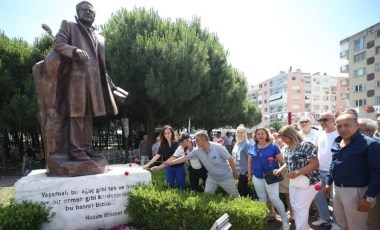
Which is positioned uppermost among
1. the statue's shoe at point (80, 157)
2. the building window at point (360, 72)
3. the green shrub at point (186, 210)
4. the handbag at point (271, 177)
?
the building window at point (360, 72)

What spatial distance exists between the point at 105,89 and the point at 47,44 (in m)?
13.7

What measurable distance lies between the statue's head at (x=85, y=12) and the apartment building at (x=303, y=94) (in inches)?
2520

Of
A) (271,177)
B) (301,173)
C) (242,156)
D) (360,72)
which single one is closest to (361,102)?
(360,72)

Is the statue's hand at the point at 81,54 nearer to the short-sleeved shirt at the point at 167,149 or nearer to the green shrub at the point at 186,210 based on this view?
the green shrub at the point at 186,210

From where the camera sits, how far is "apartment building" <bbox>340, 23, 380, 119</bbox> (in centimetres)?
3938

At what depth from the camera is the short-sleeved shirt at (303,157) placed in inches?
183

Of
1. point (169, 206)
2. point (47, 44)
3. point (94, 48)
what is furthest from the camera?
point (47, 44)

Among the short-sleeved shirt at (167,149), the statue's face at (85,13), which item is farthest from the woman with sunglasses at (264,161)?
the statue's face at (85,13)

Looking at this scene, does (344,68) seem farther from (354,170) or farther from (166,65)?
(354,170)

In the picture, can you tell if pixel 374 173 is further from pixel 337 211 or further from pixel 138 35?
pixel 138 35

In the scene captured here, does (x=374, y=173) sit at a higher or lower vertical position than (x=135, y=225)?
higher

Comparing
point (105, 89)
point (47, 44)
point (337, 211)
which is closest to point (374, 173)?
point (337, 211)

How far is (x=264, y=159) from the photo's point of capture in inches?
219

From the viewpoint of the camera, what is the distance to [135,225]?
5.57 m
